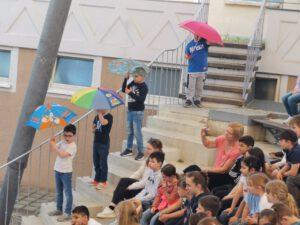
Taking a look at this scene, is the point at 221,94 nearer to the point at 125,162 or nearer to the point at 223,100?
the point at 223,100

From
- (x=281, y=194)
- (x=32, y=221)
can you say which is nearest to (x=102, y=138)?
(x=32, y=221)

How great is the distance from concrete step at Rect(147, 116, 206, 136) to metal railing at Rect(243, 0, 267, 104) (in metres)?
1.48

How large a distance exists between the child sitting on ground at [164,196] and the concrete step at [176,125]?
9.99 feet

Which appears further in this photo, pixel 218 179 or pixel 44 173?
pixel 44 173

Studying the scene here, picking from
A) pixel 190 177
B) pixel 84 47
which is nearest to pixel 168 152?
pixel 190 177

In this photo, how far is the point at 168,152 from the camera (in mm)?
10219

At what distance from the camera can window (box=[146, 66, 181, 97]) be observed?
13.3m

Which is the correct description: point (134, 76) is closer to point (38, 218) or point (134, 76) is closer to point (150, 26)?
point (38, 218)

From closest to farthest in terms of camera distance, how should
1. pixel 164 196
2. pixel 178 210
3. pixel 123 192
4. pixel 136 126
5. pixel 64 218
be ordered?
pixel 178 210 < pixel 164 196 < pixel 123 192 < pixel 64 218 < pixel 136 126

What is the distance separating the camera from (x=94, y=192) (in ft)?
32.0

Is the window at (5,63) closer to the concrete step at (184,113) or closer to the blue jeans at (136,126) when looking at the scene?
the concrete step at (184,113)

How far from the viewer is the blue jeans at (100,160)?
943 centimetres

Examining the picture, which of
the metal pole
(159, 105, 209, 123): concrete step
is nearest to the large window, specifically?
(159, 105, 209, 123): concrete step

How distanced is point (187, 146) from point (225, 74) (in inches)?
92.1
